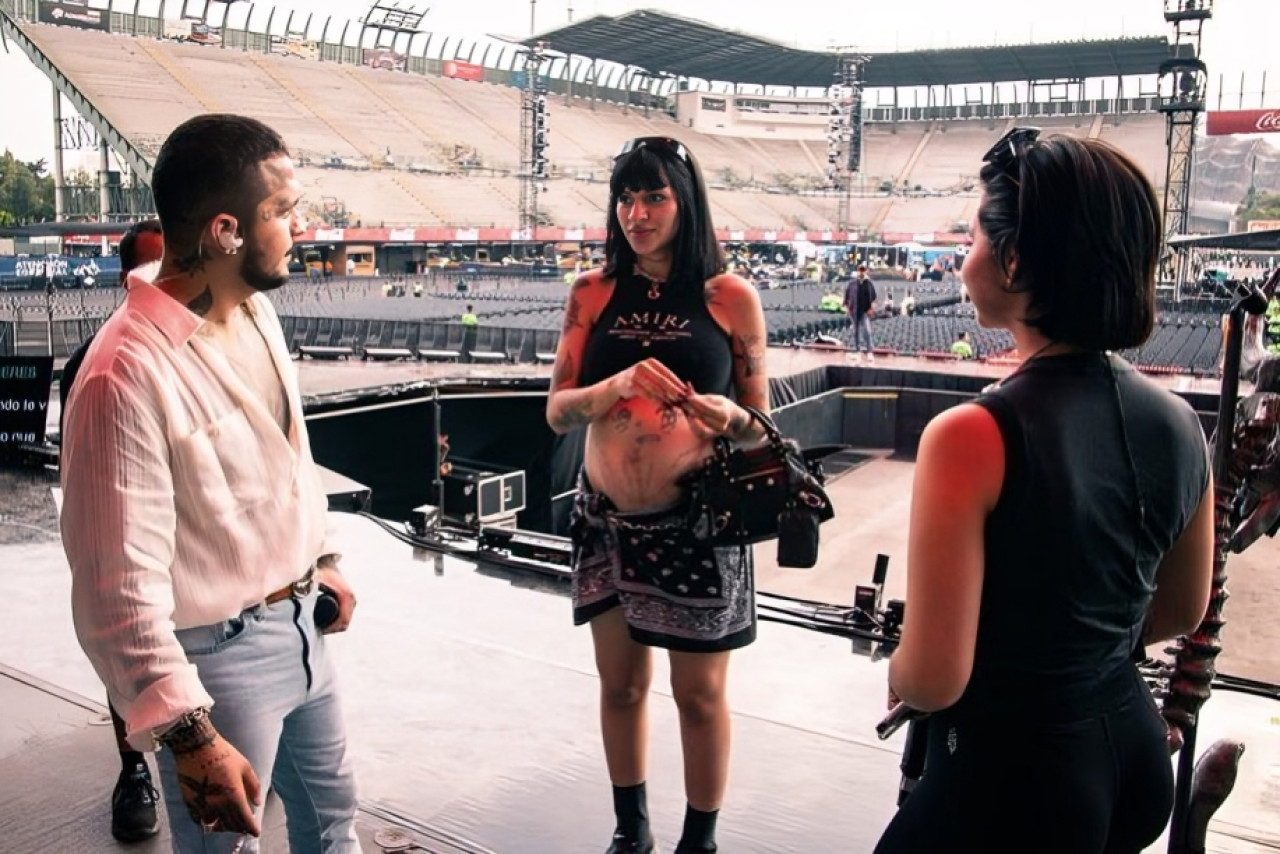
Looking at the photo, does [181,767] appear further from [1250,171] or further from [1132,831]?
[1250,171]

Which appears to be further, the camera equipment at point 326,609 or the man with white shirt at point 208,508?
the camera equipment at point 326,609

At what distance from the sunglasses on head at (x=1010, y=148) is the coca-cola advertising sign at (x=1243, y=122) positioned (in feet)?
83.8

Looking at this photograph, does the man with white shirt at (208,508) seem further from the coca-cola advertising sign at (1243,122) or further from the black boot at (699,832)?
the coca-cola advertising sign at (1243,122)

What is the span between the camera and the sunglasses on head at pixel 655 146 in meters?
2.03

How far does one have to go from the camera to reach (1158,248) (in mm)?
1159

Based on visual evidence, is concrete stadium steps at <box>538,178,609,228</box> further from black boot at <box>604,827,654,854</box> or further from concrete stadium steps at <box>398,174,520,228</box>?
black boot at <box>604,827,654,854</box>

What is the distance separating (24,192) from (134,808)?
25.6 metres

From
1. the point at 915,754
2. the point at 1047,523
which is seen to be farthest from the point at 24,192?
the point at 1047,523

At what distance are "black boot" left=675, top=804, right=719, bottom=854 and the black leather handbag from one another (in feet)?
1.65

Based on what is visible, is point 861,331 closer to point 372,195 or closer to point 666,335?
point 666,335

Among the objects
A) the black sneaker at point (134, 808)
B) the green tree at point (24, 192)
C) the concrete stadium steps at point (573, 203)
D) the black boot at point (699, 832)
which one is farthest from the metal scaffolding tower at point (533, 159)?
the black boot at point (699, 832)

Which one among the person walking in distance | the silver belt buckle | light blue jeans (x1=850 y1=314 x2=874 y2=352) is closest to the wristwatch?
the silver belt buckle

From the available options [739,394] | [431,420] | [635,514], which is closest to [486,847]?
[635,514]

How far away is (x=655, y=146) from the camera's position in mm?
2031
